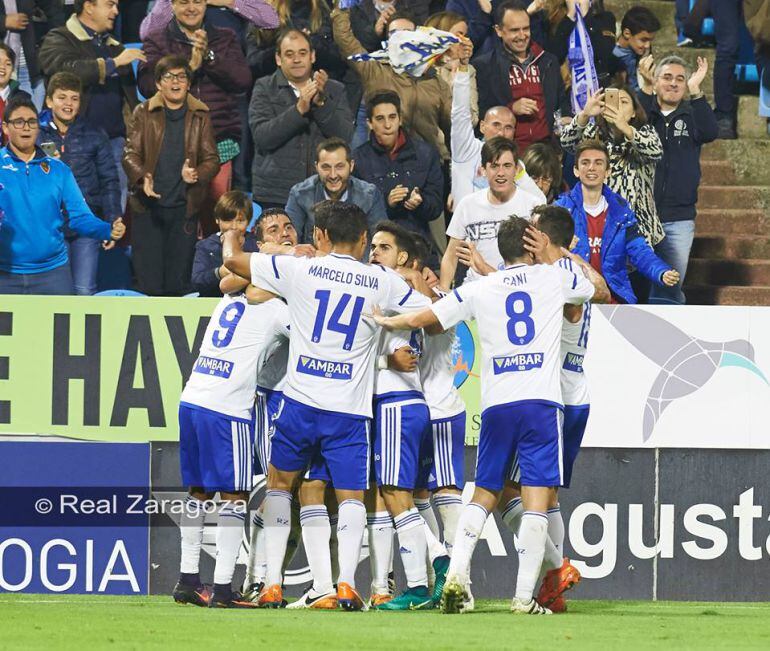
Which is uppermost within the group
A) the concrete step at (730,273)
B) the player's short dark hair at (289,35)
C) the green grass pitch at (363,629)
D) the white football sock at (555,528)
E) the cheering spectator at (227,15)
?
the cheering spectator at (227,15)

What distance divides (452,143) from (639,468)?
313 centimetres

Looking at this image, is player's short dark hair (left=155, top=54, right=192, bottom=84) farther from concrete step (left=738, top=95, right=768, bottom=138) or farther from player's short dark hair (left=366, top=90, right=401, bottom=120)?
concrete step (left=738, top=95, right=768, bottom=138)

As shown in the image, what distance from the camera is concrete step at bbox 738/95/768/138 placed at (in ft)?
51.2

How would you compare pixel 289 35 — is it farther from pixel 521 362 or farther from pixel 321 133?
pixel 521 362

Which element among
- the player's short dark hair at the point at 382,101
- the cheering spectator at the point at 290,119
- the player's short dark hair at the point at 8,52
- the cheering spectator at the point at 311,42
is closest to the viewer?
the player's short dark hair at the point at 382,101

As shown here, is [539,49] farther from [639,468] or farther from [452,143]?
[639,468]

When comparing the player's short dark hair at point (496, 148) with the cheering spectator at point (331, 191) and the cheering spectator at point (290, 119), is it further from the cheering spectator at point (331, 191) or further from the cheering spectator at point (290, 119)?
the cheering spectator at point (290, 119)

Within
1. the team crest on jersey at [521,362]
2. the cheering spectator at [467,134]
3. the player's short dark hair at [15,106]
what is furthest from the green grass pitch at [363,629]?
the cheering spectator at [467,134]

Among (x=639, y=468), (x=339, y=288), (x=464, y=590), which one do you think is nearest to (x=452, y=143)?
(x=639, y=468)

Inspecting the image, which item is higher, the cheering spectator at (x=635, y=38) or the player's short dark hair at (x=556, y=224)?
the cheering spectator at (x=635, y=38)

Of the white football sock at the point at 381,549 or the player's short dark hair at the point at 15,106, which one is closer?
the white football sock at the point at 381,549

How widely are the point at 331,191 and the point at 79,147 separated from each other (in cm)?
220

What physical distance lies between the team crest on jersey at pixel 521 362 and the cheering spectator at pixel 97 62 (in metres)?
5.40

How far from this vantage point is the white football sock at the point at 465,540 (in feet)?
28.9
